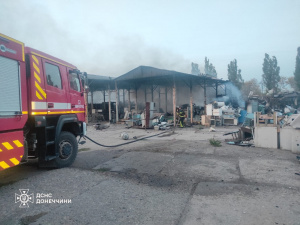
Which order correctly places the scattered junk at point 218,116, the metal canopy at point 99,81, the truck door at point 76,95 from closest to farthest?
the truck door at point 76,95 < the scattered junk at point 218,116 < the metal canopy at point 99,81

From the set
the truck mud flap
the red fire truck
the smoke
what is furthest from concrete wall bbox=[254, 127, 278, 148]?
the smoke

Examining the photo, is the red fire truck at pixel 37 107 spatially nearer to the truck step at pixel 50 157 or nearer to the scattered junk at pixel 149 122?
the truck step at pixel 50 157

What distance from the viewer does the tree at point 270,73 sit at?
34781mm

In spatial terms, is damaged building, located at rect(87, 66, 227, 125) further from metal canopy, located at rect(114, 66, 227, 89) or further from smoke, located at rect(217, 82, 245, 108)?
smoke, located at rect(217, 82, 245, 108)

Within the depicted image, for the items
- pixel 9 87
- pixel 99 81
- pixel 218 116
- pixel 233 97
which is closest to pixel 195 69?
pixel 233 97

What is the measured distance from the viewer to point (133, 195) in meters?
3.85

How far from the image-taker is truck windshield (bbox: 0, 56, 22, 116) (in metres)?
3.80

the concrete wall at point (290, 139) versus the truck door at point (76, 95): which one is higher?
the truck door at point (76, 95)

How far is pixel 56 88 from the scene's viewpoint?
5258 millimetres

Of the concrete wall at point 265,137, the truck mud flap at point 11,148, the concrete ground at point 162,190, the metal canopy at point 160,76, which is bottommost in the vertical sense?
the concrete ground at point 162,190

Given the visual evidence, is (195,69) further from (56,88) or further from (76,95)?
(56,88)

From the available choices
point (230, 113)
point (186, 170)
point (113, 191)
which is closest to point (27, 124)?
point (113, 191)

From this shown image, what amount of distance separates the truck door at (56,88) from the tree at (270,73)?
3660 cm

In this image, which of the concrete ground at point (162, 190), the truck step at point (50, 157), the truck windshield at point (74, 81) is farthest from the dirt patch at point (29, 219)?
the truck windshield at point (74, 81)
